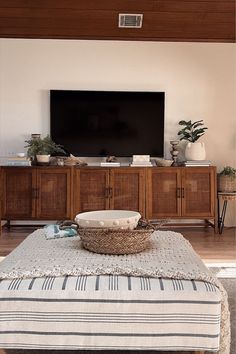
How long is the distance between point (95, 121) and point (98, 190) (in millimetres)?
822

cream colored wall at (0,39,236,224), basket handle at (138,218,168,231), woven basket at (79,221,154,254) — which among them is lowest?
woven basket at (79,221,154,254)

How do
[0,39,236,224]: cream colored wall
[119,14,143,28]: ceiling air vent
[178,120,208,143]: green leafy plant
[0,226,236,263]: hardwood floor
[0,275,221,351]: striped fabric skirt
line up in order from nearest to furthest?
[0,275,221,351]: striped fabric skirt → [0,226,236,263]: hardwood floor → [119,14,143,28]: ceiling air vent → [178,120,208,143]: green leafy plant → [0,39,236,224]: cream colored wall

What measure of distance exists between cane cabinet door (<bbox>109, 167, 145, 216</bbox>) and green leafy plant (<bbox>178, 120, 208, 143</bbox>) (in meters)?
0.70

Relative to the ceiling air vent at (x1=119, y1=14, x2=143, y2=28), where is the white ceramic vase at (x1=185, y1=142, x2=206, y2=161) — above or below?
below

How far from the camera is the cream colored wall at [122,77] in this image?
14.7ft

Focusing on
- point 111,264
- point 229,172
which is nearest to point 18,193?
point 229,172

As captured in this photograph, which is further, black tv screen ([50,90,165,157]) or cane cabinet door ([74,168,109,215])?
black tv screen ([50,90,165,157])

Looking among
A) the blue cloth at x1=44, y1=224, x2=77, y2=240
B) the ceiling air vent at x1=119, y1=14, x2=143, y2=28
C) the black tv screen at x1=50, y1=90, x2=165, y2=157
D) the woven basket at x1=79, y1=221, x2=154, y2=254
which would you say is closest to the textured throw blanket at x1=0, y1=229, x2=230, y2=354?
the woven basket at x1=79, y1=221, x2=154, y2=254

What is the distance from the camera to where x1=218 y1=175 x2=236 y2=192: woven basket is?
4.22 meters

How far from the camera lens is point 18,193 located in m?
4.08

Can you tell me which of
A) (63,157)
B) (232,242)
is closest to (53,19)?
(63,157)

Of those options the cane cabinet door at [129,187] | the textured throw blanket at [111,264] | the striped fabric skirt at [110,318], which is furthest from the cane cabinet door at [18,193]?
the striped fabric skirt at [110,318]

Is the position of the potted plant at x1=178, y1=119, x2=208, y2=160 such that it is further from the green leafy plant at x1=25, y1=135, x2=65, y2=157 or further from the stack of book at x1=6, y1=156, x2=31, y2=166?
the stack of book at x1=6, y1=156, x2=31, y2=166

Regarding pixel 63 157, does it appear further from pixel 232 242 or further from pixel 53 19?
pixel 232 242
